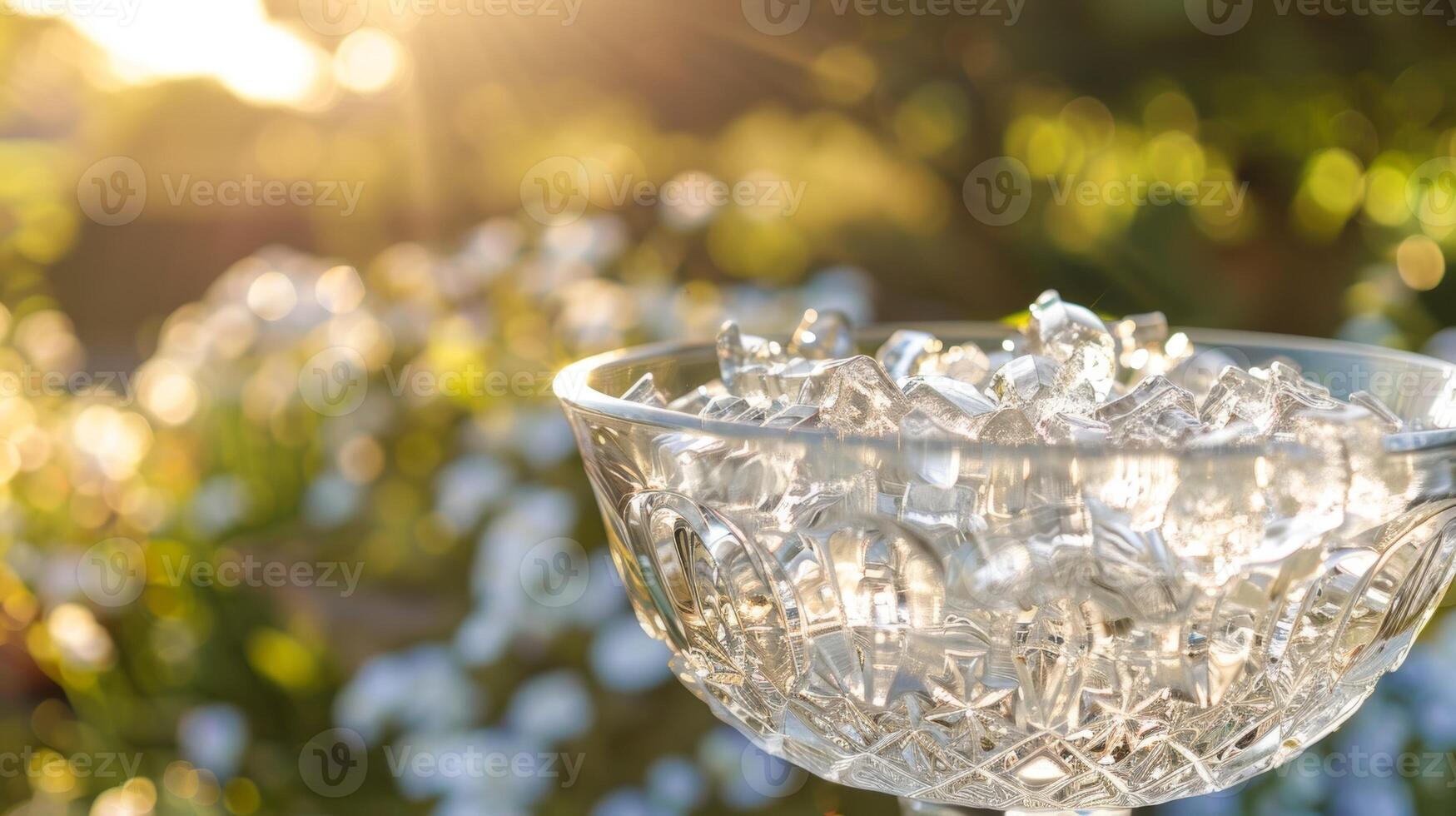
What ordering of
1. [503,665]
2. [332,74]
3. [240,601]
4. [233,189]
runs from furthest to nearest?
[233,189] < [332,74] < [240,601] < [503,665]

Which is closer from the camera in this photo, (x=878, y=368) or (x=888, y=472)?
(x=888, y=472)

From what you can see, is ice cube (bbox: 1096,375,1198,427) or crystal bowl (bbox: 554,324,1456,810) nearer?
crystal bowl (bbox: 554,324,1456,810)

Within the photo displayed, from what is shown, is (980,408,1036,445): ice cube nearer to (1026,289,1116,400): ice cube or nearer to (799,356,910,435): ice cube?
(799,356,910,435): ice cube

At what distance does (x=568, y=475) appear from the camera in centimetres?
119

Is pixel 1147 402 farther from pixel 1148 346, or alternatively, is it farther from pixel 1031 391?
pixel 1148 346

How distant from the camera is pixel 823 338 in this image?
60 centimetres

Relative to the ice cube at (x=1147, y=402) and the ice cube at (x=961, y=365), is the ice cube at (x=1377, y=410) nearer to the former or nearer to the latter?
the ice cube at (x=1147, y=402)

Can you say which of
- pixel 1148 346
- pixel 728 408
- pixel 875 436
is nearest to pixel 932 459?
pixel 875 436

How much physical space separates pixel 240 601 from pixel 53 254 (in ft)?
5.00

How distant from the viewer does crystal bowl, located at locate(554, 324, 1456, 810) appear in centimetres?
32

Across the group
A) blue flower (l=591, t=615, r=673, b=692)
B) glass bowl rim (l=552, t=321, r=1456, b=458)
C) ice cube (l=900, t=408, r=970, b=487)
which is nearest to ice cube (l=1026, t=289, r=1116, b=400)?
glass bowl rim (l=552, t=321, r=1456, b=458)

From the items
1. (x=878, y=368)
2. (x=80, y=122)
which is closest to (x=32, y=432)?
(x=80, y=122)

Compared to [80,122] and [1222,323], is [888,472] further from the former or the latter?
[80,122]

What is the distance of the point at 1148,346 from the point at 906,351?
0.14 metres
